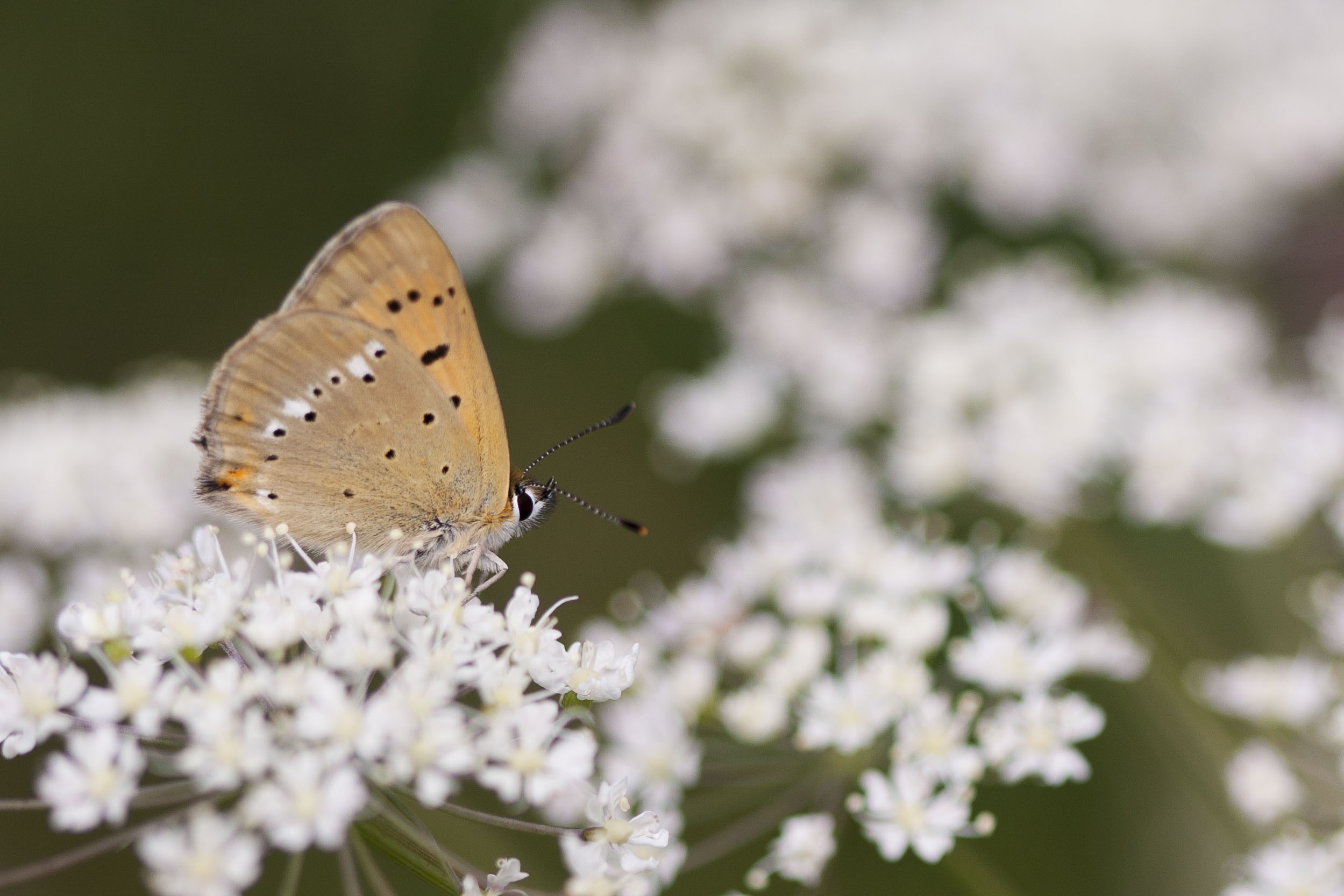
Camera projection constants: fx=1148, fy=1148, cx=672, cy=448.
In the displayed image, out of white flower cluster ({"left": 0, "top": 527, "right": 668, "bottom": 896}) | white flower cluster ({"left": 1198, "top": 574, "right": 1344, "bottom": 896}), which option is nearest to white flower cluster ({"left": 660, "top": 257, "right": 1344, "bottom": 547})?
white flower cluster ({"left": 1198, "top": 574, "right": 1344, "bottom": 896})

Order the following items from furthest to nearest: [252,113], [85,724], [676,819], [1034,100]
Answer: [252,113], [1034,100], [676,819], [85,724]

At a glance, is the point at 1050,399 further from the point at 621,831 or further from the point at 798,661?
the point at 621,831


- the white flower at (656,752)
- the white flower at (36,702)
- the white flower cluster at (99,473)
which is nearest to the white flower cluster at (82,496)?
the white flower cluster at (99,473)

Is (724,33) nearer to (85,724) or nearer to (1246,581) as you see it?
(1246,581)

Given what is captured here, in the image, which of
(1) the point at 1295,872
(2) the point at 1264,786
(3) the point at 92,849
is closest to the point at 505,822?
(3) the point at 92,849

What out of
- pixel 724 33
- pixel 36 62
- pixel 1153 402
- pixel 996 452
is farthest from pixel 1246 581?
pixel 36 62

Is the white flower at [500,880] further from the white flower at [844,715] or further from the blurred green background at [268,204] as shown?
the blurred green background at [268,204]
